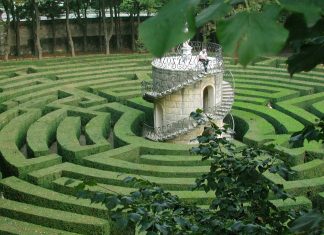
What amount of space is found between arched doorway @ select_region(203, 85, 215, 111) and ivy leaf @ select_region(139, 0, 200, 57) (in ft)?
76.5

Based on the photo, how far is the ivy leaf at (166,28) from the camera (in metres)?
1.52

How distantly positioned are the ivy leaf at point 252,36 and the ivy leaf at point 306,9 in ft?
0.20

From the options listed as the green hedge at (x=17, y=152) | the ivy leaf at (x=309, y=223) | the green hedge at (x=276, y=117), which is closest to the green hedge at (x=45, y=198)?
the green hedge at (x=17, y=152)

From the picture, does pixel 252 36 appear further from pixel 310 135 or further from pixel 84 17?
pixel 84 17

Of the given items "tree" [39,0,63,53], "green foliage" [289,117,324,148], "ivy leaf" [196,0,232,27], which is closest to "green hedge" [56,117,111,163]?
"green foliage" [289,117,324,148]

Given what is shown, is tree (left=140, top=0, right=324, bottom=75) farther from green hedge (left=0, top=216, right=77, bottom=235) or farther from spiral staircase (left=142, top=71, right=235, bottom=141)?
spiral staircase (left=142, top=71, right=235, bottom=141)

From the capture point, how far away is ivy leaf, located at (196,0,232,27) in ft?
5.39

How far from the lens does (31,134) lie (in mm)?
23156

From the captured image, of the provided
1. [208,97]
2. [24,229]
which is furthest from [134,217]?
[208,97]

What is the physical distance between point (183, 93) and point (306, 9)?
2248 centimetres

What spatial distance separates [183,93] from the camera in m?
24.0

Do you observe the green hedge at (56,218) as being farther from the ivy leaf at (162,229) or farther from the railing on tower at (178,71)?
the railing on tower at (178,71)

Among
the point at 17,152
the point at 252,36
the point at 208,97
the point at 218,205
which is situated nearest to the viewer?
the point at 252,36

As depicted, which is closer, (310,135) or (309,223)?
(309,223)
